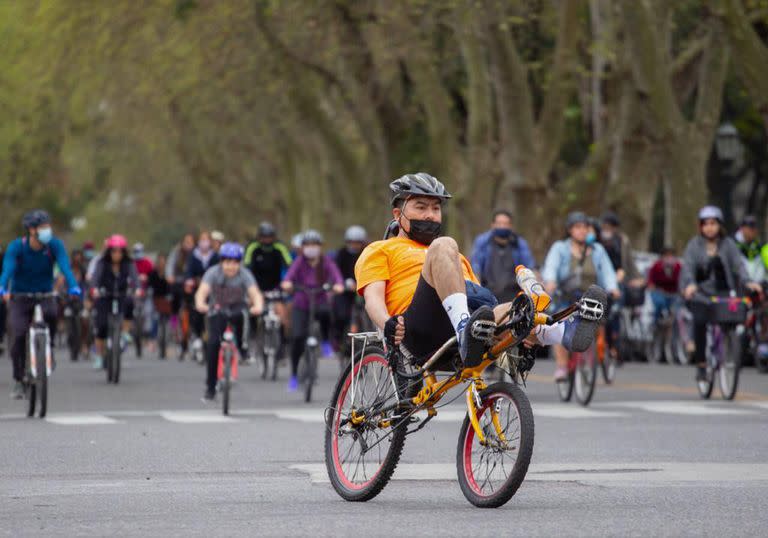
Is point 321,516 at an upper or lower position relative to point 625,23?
lower

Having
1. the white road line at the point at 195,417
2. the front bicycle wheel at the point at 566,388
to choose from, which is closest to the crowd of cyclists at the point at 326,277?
the front bicycle wheel at the point at 566,388

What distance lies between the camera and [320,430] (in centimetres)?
1570

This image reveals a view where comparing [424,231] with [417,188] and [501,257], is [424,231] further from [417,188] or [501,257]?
[501,257]

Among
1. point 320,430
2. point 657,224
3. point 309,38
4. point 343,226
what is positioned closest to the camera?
point 320,430

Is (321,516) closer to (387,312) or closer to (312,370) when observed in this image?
(387,312)

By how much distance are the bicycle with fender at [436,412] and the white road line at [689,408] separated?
7.48 metres

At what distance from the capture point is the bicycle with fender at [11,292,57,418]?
56.6ft

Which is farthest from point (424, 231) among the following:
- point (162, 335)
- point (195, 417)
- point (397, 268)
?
point (162, 335)

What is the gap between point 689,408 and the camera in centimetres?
1806

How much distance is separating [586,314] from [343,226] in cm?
3787

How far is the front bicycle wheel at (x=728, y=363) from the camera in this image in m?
19.1

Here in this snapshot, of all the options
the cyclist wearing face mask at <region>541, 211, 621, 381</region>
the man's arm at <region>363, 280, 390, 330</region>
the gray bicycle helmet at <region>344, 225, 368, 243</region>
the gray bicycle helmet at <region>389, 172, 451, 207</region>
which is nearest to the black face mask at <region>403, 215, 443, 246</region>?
the gray bicycle helmet at <region>389, 172, 451, 207</region>

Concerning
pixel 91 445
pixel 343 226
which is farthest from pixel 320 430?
pixel 343 226

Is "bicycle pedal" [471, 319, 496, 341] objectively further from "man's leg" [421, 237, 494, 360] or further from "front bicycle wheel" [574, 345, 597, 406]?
"front bicycle wheel" [574, 345, 597, 406]
